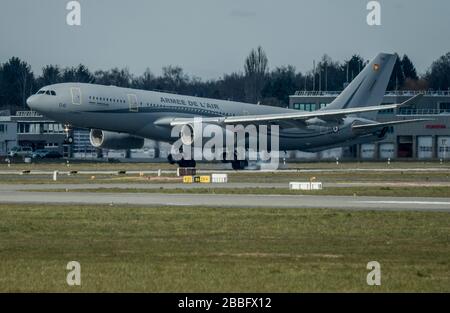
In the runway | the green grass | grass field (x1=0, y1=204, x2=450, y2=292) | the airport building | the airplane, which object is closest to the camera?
grass field (x1=0, y1=204, x2=450, y2=292)

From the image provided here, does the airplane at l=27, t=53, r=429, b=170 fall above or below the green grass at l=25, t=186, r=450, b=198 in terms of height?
above

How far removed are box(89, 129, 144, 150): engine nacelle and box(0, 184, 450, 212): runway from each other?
27670 millimetres

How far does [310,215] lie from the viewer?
111 feet

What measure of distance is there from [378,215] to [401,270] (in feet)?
39.4

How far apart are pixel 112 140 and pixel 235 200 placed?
33492 millimetres


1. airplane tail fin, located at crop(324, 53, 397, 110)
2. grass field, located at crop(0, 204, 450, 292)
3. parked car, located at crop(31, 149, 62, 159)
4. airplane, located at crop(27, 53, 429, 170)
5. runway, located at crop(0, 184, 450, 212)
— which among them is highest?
airplane tail fin, located at crop(324, 53, 397, 110)

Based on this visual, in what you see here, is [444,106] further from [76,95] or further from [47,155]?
[76,95]

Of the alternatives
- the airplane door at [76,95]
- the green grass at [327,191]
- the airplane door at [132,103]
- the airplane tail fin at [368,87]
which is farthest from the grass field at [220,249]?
the airplane tail fin at [368,87]

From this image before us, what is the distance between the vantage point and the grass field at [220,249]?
2028cm

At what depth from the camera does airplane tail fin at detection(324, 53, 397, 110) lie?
84938 mm

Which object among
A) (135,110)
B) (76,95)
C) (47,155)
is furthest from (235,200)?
(47,155)

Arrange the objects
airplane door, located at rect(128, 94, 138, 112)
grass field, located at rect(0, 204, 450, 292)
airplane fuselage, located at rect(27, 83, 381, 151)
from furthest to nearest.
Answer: airplane door, located at rect(128, 94, 138, 112)
airplane fuselage, located at rect(27, 83, 381, 151)
grass field, located at rect(0, 204, 450, 292)

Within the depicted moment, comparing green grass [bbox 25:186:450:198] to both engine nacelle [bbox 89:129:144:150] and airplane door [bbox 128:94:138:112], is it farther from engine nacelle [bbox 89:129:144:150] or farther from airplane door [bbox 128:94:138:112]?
engine nacelle [bbox 89:129:144:150]

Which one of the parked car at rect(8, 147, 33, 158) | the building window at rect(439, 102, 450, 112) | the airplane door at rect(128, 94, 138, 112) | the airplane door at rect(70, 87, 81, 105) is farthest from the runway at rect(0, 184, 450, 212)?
the building window at rect(439, 102, 450, 112)
